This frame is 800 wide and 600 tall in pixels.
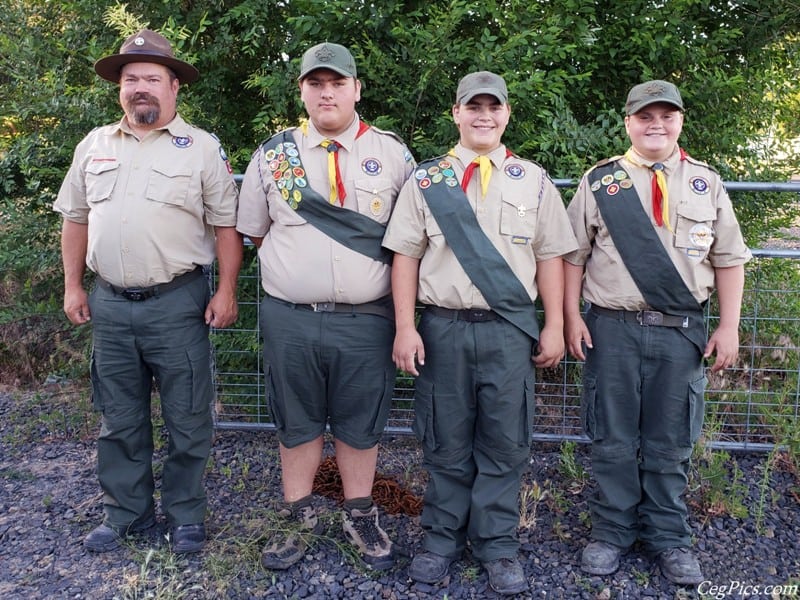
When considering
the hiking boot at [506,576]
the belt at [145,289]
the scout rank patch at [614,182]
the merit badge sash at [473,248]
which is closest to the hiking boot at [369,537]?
the hiking boot at [506,576]

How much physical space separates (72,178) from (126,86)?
475 millimetres

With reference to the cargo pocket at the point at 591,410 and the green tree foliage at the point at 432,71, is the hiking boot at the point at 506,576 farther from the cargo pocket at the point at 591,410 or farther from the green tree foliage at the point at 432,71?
the green tree foliage at the point at 432,71

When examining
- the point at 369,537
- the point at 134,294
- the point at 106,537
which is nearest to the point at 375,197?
the point at 134,294

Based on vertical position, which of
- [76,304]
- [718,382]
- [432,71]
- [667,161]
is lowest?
[718,382]

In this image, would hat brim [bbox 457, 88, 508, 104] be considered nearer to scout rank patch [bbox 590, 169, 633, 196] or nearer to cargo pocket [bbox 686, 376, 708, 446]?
scout rank patch [bbox 590, 169, 633, 196]

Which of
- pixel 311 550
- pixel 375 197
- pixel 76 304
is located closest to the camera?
pixel 375 197

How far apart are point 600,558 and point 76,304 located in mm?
2604

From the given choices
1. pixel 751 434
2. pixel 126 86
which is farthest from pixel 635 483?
pixel 126 86

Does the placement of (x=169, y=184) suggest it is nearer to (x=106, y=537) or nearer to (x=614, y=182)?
(x=106, y=537)

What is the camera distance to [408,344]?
9.66ft

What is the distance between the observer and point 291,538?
3.20 m

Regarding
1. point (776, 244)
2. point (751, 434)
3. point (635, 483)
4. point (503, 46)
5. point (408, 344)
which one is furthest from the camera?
point (776, 244)

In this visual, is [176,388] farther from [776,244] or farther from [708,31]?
[776,244]

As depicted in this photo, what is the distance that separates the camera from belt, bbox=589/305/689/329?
2984 mm
